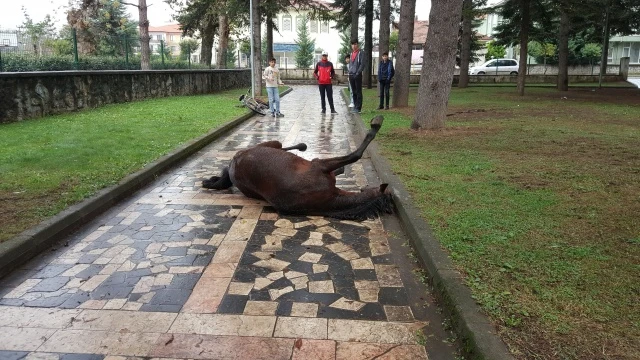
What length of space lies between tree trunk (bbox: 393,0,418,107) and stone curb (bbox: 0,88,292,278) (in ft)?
32.6

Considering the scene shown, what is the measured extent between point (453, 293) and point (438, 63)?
313 inches

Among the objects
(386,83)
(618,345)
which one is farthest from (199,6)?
(618,345)

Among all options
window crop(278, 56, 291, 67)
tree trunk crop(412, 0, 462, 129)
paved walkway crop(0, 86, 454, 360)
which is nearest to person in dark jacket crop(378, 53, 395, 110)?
tree trunk crop(412, 0, 462, 129)

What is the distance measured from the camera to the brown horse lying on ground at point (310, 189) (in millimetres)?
5305

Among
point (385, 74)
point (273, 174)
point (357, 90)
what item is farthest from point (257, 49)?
point (273, 174)

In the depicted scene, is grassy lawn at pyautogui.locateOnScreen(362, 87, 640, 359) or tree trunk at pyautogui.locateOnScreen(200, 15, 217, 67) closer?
grassy lawn at pyautogui.locateOnScreen(362, 87, 640, 359)

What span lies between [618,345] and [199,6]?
33.1 m

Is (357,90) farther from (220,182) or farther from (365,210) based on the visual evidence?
(365,210)

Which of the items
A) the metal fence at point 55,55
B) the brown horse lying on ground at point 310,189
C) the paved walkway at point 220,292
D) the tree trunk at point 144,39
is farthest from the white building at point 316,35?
the paved walkway at point 220,292

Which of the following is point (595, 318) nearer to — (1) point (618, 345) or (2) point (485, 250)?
(1) point (618, 345)

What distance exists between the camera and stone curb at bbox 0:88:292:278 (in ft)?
13.6

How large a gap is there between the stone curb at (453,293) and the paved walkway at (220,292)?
0.14 metres

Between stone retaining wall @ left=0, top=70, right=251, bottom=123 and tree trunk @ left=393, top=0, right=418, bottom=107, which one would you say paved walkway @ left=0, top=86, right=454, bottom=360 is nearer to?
stone retaining wall @ left=0, top=70, right=251, bottom=123

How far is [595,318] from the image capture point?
117 inches
